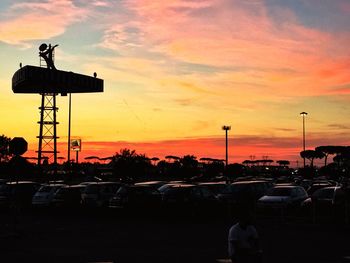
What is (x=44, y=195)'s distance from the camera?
35.5m

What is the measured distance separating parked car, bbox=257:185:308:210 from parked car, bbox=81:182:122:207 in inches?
346

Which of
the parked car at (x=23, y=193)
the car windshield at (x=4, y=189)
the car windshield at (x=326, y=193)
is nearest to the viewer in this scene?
the car windshield at (x=326, y=193)

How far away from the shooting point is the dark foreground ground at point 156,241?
14758 mm

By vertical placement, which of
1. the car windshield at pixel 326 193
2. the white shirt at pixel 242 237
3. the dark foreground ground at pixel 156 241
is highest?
the white shirt at pixel 242 237

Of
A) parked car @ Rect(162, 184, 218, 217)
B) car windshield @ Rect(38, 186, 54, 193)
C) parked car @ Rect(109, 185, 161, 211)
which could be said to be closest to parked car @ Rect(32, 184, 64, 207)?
car windshield @ Rect(38, 186, 54, 193)

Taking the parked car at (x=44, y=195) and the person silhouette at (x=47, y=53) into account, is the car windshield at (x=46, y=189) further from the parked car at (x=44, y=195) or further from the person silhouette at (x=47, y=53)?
the person silhouette at (x=47, y=53)

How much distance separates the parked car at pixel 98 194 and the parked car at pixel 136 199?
1.94 metres

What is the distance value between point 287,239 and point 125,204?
14220 mm

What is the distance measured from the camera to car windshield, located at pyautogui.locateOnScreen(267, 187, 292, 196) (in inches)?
1252

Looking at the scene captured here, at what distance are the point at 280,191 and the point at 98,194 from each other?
10.2 meters

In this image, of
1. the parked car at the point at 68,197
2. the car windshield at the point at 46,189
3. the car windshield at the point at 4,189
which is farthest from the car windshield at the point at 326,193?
the car windshield at the point at 4,189

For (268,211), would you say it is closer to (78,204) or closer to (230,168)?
(78,204)

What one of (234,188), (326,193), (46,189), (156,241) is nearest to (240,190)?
(234,188)

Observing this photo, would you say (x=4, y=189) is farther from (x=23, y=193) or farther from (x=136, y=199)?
(x=136, y=199)
